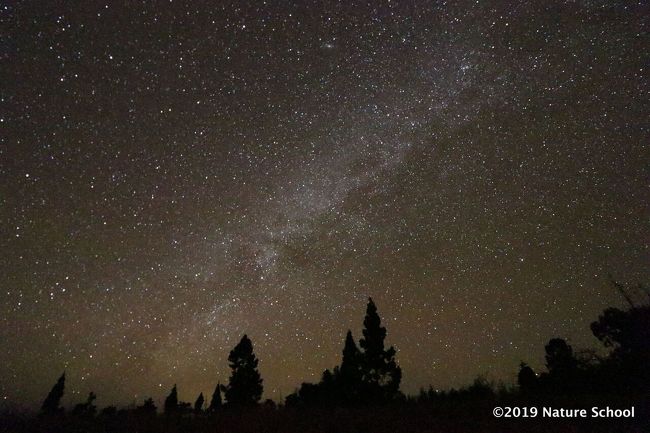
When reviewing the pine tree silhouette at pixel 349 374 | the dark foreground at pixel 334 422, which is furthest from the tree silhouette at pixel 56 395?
the dark foreground at pixel 334 422

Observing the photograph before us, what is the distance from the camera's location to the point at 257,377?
Result: 4019 centimetres

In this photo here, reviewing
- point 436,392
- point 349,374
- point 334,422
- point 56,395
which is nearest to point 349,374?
point 349,374

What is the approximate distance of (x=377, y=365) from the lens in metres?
31.5

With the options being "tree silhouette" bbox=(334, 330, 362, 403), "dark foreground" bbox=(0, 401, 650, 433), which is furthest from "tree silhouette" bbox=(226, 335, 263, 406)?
"dark foreground" bbox=(0, 401, 650, 433)

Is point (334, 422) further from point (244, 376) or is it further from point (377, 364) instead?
point (244, 376)

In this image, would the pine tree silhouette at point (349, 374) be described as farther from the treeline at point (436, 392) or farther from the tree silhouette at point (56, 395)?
the tree silhouette at point (56, 395)

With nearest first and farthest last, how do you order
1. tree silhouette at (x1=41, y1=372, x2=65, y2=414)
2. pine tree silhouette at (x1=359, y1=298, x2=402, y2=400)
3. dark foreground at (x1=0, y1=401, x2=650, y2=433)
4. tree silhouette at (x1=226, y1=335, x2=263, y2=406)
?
dark foreground at (x1=0, y1=401, x2=650, y2=433) → pine tree silhouette at (x1=359, y1=298, x2=402, y2=400) → tree silhouette at (x1=226, y1=335, x2=263, y2=406) → tree silhouette at (x1=41, y1=372, x2=65, y2=414)

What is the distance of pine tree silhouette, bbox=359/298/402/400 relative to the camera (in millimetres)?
30359

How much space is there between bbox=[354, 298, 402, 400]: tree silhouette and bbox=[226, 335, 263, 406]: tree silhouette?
13.2 m

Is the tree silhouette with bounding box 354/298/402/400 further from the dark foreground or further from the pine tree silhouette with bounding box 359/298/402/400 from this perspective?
the dark foreground

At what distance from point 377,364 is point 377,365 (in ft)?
0.25

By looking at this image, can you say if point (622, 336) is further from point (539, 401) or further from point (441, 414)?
point (441, 414)

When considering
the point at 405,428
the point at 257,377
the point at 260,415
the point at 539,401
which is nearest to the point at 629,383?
the point at 539,401

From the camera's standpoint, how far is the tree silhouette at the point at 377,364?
1196 inches
